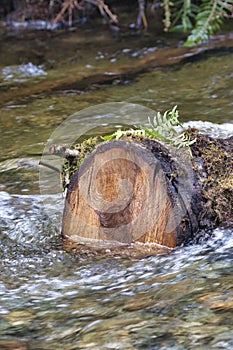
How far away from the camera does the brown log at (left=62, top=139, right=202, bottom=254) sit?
2908 mm

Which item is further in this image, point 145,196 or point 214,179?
point 214,179

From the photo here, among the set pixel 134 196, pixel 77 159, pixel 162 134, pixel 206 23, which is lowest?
pixel 134 196

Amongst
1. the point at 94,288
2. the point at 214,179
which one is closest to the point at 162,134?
the point at 214,179

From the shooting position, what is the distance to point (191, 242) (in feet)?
9.82

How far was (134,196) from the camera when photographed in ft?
9.73

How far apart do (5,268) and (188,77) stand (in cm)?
440

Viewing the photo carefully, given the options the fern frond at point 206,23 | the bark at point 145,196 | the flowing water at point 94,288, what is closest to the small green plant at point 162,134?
the bark at point 145,196

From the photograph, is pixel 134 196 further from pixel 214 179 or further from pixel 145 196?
pixel 214 179

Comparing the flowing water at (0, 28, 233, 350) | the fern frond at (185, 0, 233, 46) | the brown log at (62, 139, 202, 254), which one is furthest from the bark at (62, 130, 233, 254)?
the fern frond at (185, 0, 233, 46)

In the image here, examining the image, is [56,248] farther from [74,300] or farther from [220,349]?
[220,349]

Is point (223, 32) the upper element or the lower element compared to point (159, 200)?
upper

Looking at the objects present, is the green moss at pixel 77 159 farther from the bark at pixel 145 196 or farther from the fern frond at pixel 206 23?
the fern frond at pixel 206 23

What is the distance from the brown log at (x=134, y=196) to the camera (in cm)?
291

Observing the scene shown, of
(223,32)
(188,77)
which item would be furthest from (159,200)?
(223,32)
